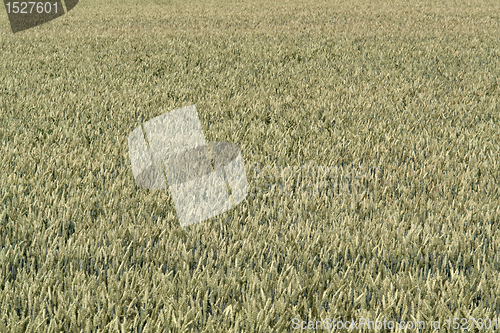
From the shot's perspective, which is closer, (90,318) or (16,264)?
(90,318)

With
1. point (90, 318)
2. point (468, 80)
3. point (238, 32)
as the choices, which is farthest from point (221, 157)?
point (238, 32)

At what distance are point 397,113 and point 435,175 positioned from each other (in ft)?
6.81

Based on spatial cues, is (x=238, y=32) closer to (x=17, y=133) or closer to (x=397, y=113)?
(x=397, y=113)

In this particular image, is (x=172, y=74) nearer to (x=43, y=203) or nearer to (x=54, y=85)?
(x=54, y=85)

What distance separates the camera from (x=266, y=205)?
9.34 feet

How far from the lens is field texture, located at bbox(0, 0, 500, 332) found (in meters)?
1.89

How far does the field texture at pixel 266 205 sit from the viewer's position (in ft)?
6.21

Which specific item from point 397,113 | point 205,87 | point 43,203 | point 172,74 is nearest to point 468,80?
point 397,113

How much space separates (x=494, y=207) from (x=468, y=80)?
15.6ft

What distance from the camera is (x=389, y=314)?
1.84 m

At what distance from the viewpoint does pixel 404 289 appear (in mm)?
2045

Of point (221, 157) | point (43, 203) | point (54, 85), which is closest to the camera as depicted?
point (43, 203)

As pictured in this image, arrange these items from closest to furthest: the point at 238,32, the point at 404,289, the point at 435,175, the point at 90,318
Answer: the point at 90,318, the point at 404,289, the point at 435,175, the point at 238,32

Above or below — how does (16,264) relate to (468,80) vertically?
above
